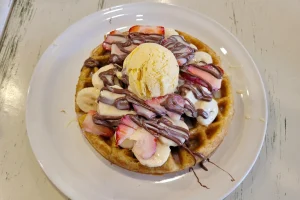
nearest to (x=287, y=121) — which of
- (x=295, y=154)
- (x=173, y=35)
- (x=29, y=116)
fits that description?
(x=295, y=154)

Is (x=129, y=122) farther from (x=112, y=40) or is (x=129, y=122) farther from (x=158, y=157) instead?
(x=112, y=40)

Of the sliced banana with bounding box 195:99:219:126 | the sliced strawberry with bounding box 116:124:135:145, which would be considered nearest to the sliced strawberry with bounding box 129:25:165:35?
the sliced banana with bounding box 195:99:219:126

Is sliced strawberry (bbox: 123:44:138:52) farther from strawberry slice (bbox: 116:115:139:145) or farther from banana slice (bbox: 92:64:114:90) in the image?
strawberry slice (bbox: 116:115:139:145)

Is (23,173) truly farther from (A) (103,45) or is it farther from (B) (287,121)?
(B) (287,121)

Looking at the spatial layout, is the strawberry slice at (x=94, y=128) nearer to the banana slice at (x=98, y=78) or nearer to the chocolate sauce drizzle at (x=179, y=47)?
the banana slice at (x=98, y=78)

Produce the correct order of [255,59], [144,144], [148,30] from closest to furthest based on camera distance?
[144,144]
[148,30]
[255,59]

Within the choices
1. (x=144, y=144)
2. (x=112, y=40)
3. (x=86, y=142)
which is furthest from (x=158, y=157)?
(x=112, y=40)

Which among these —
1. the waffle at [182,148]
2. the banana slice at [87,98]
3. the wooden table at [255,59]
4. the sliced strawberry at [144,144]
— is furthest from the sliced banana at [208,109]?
the banana slice at [87,98]
